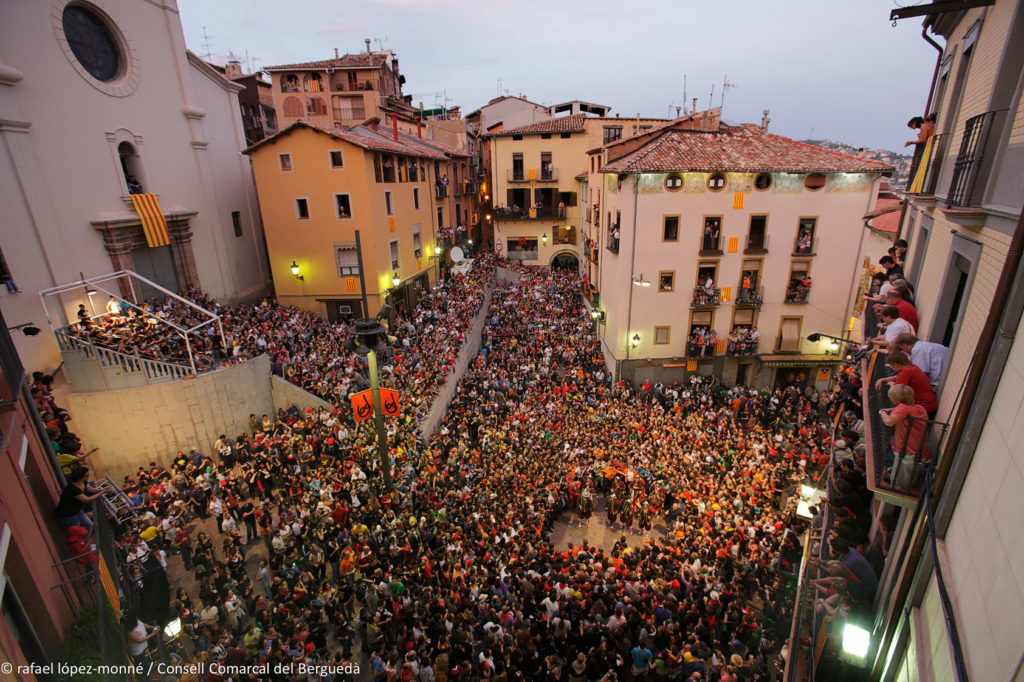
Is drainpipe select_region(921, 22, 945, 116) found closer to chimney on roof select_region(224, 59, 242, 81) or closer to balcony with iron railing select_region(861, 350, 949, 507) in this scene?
balcony with iron railing select_region(861, 350, 949, 507)

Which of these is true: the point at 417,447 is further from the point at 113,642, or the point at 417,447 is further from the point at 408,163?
the point at 408,163

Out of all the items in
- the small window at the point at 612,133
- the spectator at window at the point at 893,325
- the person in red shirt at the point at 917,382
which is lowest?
the person in red shirt at the point at 917,382

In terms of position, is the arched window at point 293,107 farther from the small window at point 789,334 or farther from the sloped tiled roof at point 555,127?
the small window at point 789,334

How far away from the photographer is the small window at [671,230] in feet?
67.6

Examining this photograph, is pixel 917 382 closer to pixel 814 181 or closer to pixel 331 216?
pixel 814 181

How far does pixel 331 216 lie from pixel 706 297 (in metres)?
18.1

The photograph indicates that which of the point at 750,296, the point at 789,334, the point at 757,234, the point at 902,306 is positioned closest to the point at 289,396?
the point at 902,306

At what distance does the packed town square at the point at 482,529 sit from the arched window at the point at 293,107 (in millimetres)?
30995

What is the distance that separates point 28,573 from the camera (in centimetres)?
626

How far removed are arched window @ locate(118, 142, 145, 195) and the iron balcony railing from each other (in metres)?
24.0

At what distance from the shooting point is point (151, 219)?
18359 millimetres

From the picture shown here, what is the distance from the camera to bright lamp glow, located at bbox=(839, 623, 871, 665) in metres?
5.95

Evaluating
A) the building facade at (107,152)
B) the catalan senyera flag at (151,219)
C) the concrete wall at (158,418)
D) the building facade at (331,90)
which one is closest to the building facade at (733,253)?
the concrete wall at (158,418)

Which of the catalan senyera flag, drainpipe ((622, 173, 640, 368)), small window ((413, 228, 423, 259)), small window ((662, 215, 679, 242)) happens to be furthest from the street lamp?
small window ((413, 228, 423, 259))
